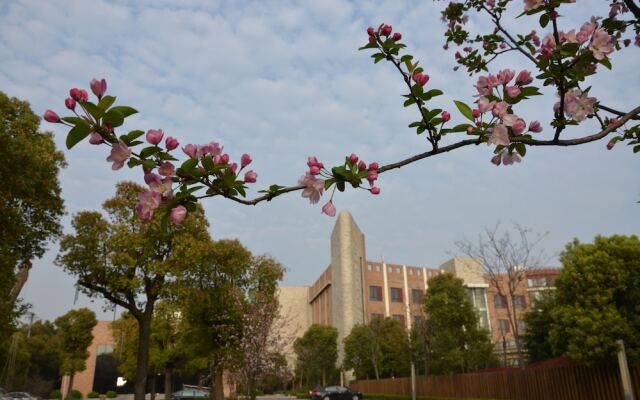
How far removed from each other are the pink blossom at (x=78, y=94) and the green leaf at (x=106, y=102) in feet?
0.22

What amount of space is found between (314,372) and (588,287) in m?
34.3

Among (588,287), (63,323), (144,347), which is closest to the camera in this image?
(588,287)

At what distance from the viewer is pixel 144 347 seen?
18812 millimetres

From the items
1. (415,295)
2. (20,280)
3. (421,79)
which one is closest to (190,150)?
(421,79)

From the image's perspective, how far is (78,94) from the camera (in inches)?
69.5

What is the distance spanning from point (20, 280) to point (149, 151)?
1938 centimetres

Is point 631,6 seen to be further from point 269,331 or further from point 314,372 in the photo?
point 314,372

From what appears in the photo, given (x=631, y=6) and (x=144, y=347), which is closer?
(x=631, y=6)

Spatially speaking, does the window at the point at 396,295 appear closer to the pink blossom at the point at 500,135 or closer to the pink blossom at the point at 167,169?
the pink blossom at the point at 500,135

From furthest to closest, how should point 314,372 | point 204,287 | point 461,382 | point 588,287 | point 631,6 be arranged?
1. point 314,372
2. point 204,287
3. point 461,382
4. point 588,287
5. point 631,6

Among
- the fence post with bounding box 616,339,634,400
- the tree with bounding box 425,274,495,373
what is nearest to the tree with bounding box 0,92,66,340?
the fence post with bounding box 616,339,634,400

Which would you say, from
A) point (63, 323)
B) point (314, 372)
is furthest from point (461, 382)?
point (63, 323)

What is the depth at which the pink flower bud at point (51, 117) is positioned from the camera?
178cm

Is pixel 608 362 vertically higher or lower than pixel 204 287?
lower
